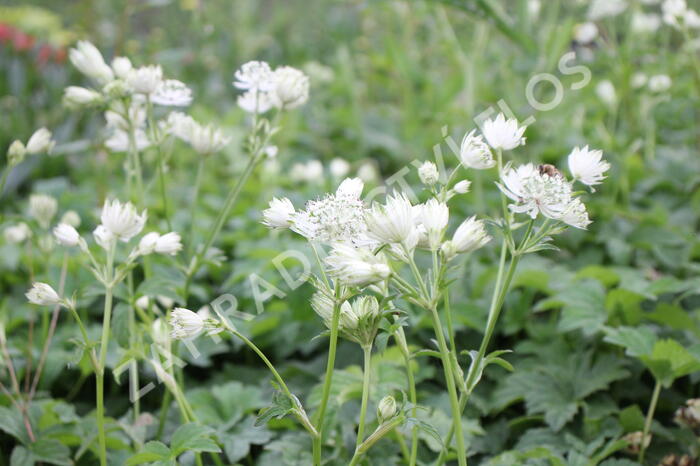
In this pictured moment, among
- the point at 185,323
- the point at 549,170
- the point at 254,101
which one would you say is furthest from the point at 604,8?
the point at 185,323

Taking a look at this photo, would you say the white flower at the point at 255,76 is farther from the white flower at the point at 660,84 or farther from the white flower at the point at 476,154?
the white flower at the point at 660,84

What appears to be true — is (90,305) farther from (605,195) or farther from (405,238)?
(605,195)

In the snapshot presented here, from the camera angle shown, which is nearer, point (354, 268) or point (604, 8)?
point (354, 268)

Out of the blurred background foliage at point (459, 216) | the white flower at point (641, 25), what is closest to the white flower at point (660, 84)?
the blurred background foliage at point (459, 216)

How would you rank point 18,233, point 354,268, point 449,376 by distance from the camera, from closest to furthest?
point 354,268 < point 449,376 < point 18,233

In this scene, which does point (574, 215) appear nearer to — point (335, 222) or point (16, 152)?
point (335, 222)

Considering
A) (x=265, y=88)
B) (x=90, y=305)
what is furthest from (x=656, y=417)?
(x=90, y=305)
